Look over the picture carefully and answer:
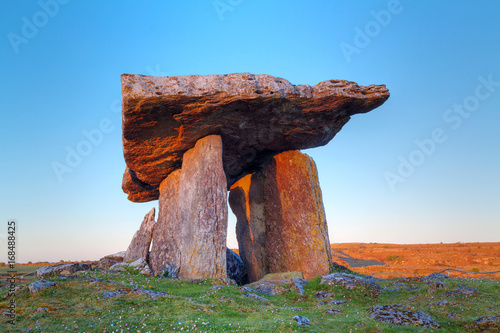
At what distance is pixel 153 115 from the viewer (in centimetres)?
1203

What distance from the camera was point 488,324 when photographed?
20.0ft

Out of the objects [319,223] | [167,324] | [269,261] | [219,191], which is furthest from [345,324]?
[269,261]

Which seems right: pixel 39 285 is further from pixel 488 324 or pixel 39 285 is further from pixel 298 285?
pixel 488 324

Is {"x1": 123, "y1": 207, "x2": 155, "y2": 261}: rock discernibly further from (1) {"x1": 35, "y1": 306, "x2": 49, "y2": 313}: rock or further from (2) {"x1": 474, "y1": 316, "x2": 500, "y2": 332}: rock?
(2) {"x1": 474, "y1": 316, "x2": 500, "y2": 332}: rock

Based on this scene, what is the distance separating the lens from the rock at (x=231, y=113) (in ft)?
37.9

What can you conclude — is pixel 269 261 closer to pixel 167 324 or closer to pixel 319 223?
pixel 319 223

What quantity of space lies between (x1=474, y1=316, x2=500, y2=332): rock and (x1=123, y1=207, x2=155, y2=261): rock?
14846 millimetres

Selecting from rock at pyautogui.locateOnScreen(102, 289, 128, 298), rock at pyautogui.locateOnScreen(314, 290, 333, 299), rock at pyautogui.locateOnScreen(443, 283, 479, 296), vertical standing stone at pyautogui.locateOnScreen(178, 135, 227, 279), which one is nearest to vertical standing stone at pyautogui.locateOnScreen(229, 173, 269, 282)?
vertical standing stone at pyautogui.locateOnScreen(178, 135, 227, 279)

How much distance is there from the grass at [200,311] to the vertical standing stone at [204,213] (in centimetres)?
238

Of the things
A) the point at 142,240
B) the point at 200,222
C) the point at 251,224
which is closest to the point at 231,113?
the point at 200,222

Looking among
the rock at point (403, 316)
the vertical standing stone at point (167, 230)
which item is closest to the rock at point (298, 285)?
the rock at point (403, 316)

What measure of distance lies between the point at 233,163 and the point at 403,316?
479 inches

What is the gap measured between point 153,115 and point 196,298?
270 inches

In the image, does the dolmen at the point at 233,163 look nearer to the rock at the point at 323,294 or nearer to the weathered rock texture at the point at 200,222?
the weathered rock texture at the point at 200,222
